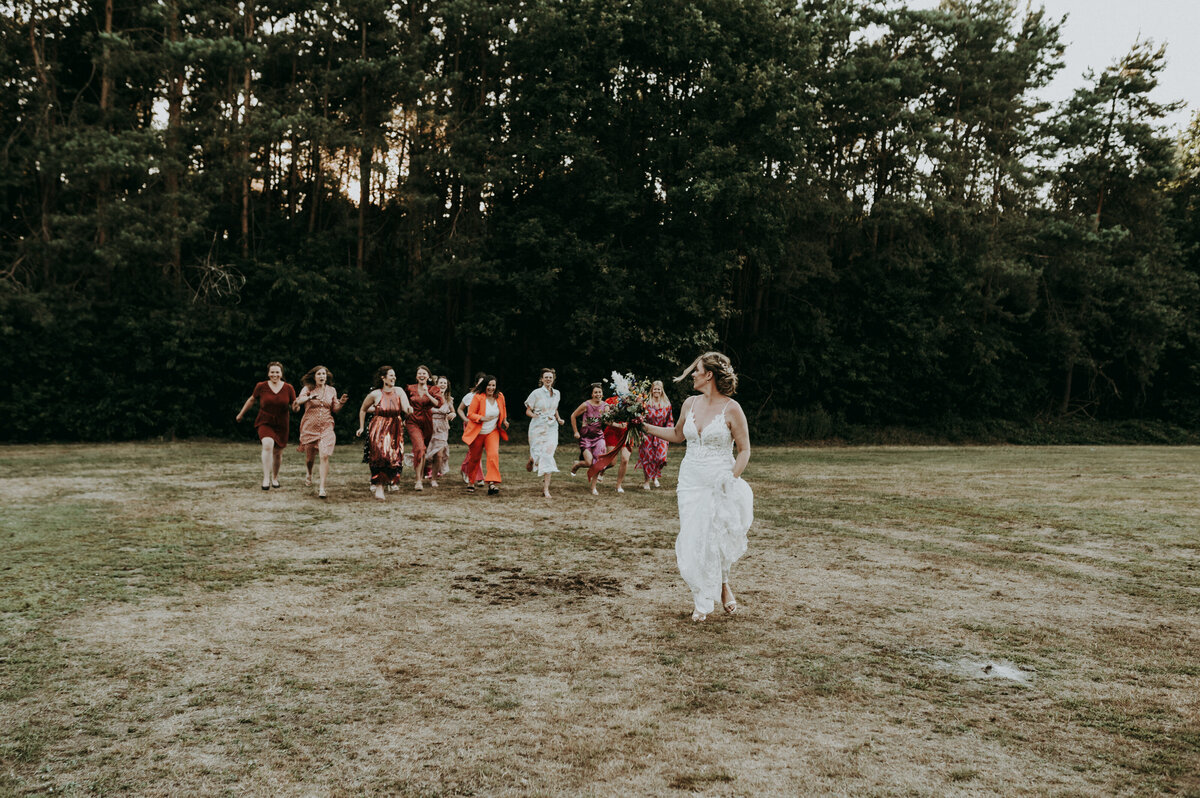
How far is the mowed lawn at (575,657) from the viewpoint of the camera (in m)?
4.01

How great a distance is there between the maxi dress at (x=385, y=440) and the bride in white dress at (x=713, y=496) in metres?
7.53

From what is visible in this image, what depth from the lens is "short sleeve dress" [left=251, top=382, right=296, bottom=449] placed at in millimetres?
13594

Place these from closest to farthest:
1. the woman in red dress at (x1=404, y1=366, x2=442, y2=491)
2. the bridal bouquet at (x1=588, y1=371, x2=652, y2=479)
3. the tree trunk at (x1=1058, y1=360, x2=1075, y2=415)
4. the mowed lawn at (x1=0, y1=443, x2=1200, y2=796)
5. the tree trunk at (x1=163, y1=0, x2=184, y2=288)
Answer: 1. the mowed lawn at (x1=0, y1=443, x2=1200, y2=796)
2. the bridal bouquet at (x1=588, y1=371, x2=652, y2=479)
3. the woman in red dress at (x1=404, y1=366, x2=442, y2=491)
4. the tree trunk at (x1=163, y1=0, x2=184, y2=288)
5. the tree trunk at (x1=1058, y1=360, x2=1075, y2=415)

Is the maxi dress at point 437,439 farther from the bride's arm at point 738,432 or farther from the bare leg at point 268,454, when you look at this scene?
the bride's arm at point 738,432

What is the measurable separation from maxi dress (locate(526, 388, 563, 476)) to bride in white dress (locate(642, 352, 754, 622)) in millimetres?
7683

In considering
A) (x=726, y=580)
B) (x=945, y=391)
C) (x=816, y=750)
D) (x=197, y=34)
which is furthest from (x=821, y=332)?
(x=816, y=750)

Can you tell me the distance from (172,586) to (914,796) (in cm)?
641

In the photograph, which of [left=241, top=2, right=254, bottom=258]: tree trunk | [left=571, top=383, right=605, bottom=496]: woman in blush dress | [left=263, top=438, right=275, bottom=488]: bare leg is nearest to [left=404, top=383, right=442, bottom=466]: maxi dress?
[left=263, top=438, right=275, bottom=488]: bare leg

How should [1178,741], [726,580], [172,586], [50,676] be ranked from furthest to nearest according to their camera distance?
[172,586] → [726,580] → [50,676] → [1178,741]

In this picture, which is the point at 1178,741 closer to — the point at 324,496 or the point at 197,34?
the point at 324,496

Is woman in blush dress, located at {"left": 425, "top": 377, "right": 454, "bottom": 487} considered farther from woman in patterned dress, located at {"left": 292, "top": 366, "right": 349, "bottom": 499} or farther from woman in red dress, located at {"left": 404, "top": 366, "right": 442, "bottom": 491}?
woman in patterned dress, located at {"left": 292, "top": 366, "right": 349, "bottom": 499}

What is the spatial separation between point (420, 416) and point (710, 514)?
8930mm

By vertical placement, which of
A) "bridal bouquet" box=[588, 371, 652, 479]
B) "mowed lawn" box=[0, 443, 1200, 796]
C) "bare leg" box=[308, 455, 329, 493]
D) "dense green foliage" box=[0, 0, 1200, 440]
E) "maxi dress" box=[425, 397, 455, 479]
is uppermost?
"dense green foliage" box=[0, 0, 1200, 440]

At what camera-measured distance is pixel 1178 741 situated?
172 inches
